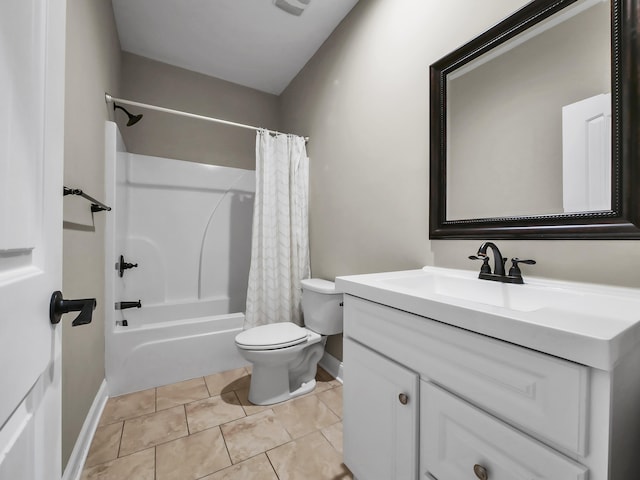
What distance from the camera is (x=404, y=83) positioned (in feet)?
4.98

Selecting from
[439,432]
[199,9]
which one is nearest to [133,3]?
[199,9]

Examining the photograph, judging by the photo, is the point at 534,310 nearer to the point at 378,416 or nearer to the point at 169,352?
the point at 378,416

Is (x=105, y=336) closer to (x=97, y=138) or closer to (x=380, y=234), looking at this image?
(x=97, y=138)

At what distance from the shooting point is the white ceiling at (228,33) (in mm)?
1893

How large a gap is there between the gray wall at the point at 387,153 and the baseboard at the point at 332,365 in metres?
0.07

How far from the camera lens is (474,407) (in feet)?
2.24

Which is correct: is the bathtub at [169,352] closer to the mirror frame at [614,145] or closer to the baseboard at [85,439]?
the baseboard at [85,439]

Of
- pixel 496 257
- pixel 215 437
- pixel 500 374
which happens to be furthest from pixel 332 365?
pixel 500 374

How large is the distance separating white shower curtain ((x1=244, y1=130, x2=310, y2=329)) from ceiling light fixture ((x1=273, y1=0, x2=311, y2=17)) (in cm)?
79

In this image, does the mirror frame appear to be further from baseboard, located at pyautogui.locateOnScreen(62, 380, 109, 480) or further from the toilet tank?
baseboard, located at pyautogui.locateOnScreen(62, 380, 109, 480)

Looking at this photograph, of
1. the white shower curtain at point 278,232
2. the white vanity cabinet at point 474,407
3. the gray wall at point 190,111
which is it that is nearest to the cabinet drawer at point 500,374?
the white vanity cabinet at point 474,407

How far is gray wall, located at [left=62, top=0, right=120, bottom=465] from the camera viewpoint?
44.0 inches

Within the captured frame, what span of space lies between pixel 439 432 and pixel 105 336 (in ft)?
6.42

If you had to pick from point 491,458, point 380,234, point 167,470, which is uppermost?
point 380,234
